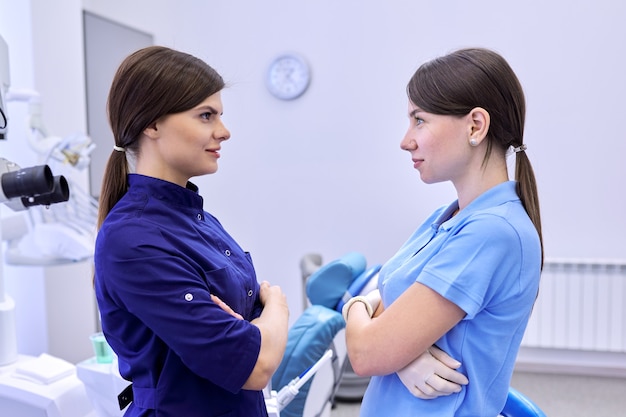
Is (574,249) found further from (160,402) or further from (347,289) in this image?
(160,402)

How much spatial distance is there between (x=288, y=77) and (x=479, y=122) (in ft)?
9.40

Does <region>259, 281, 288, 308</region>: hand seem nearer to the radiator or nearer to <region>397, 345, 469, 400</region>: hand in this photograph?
<region>397, 345, 469, 400</region>: hand

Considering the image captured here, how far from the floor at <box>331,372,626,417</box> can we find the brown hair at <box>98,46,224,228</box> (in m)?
2.23

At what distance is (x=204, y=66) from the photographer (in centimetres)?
98

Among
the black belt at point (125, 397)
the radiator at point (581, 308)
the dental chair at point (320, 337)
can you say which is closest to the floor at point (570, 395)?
the radiator at point (581, 308)

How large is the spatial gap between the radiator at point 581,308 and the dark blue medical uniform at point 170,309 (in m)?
2.68

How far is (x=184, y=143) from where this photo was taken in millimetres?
945

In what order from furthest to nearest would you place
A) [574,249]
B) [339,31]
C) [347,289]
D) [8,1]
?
[339,31]
[574,249]
[8,1]
[347,289]

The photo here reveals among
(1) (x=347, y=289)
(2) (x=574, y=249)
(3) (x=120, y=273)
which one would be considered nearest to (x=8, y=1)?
(1) (x=347, y=289)

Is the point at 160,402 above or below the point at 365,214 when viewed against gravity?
above

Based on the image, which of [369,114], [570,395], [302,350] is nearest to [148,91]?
[302,350]

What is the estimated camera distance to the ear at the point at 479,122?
3.17 feet

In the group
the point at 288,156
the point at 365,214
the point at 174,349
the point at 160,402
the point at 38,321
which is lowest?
the point at 38,321

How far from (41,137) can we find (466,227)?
1686 mm
